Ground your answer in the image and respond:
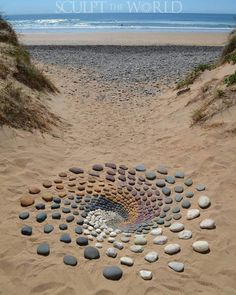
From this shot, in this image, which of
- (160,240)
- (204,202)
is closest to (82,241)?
Answer: (160,240)

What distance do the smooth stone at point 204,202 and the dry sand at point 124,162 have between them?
83mm

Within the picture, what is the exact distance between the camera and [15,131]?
7.31 metres

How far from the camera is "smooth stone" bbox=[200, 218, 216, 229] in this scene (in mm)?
5344

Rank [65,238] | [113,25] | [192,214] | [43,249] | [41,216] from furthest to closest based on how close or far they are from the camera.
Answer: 1. [113,25]
2. [192,214]
3. [41,216]
4. [65,238]
5. [43,249]

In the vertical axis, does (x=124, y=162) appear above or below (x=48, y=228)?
below

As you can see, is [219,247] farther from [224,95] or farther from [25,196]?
[224,95]

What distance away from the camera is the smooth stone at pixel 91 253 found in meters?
4.82

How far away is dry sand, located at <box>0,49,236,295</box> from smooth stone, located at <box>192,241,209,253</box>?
0.33 ft

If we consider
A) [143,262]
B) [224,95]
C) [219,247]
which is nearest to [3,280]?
[143,262]

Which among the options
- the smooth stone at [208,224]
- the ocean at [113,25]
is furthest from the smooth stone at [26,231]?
the ocean at [113,25]

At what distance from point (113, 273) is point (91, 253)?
43 cm

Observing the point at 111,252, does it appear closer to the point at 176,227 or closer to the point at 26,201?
the point at 176,227

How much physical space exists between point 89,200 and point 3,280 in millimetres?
1982

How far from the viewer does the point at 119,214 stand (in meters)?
5.86
